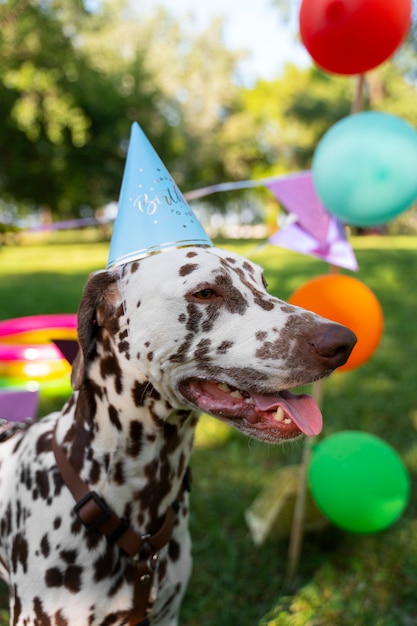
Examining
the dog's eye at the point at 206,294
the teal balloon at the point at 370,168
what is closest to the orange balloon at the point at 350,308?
the teal balloon at the point at 370,168

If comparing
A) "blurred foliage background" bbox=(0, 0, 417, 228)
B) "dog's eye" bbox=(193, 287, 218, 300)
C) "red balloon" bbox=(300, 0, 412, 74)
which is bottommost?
"blurred foliage background" bbox=(0, 0, 417, 228)

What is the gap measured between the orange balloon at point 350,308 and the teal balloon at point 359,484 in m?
0.61

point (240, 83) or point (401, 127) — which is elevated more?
point (401, 127)

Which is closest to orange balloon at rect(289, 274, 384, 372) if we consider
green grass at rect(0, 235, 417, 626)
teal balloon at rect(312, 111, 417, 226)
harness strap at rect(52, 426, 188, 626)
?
teal balloon at rect(312, 111, 417, 226)

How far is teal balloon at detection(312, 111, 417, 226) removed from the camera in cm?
279

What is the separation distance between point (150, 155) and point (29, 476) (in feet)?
4.55

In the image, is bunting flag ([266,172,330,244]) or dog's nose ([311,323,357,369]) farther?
bunting flag ([266,172,330,244])

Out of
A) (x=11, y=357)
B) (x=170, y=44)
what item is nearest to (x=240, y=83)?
(x=170, y=44)

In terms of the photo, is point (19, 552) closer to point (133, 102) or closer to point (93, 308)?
point (93, 308)

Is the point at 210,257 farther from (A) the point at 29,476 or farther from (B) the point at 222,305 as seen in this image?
(A) the point at 29,476

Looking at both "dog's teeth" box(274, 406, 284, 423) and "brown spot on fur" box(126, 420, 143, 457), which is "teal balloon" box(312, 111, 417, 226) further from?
"brown spot on fur" box(126, 420, 143, 457)

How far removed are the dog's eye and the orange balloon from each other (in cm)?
120

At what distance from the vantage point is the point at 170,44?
42.1 meters

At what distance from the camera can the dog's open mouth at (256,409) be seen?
1.86m
